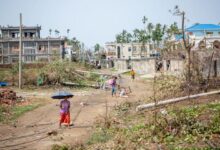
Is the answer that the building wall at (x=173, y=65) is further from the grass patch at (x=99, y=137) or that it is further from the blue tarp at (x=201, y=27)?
the blue tarp at (x=201, y=27)

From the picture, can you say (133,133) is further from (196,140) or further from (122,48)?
(122,48)

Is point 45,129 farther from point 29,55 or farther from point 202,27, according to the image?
point 202,27

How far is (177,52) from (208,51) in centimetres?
736

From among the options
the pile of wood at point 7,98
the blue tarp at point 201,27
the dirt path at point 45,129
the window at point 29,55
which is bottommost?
the dirt path at point 45,129

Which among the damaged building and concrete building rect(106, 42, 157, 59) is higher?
concrete building rect(106, 42, 157, 59)

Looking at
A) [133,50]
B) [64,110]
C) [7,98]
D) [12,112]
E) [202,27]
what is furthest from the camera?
[133,50]

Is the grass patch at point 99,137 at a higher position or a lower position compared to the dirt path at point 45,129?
higher

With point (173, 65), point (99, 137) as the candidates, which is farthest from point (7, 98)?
point (173, 65)

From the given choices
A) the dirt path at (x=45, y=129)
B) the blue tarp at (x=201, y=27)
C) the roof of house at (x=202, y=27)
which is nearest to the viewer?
the dirt path at (x=45, y=129)

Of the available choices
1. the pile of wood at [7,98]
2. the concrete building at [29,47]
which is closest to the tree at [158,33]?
the concrete building at [29,47]

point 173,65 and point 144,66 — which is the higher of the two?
point 173,65

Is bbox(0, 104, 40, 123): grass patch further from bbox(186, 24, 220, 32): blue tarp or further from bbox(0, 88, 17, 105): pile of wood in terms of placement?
bbox(186, 24, 220, 32): blue tarp

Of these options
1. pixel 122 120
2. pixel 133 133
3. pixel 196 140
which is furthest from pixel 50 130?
pixel 196 140

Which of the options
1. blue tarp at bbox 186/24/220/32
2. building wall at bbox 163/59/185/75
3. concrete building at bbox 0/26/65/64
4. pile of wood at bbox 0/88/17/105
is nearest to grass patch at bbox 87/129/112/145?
pile of wood at bbox 0/88/17/105
